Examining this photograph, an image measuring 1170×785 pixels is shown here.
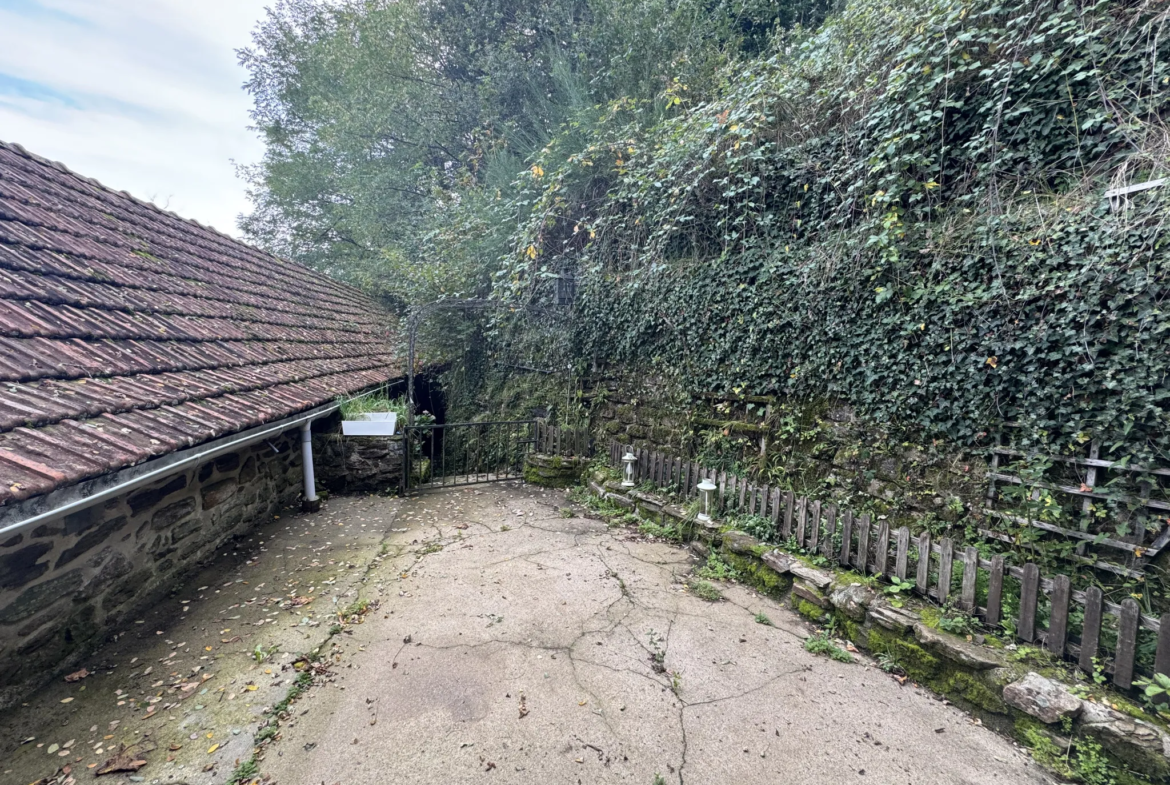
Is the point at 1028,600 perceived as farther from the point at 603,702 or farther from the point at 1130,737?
the point at 603,702

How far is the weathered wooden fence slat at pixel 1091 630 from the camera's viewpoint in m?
2.27

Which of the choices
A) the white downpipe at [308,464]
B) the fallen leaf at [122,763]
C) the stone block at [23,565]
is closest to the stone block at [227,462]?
the white downpipe at [308,464]

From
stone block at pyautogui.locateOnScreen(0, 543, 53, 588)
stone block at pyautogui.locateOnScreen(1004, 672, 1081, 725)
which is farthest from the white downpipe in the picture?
stone block at pyautogui.locateOnScreen(1004, 672, 1081, 725)

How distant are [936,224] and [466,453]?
6884mm

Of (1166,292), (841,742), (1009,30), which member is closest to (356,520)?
(841,742)

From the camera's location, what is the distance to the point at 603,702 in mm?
2395

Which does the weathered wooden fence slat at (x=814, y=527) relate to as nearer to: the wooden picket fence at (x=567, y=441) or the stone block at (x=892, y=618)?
the stone block at (x=892, y=618)

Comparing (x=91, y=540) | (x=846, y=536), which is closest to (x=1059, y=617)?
(x=846, y=536)

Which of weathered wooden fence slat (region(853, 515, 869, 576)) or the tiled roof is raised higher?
the tiled roof

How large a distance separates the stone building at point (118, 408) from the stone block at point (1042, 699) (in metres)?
4.49

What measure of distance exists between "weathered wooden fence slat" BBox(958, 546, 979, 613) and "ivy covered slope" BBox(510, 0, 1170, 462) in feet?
3.20

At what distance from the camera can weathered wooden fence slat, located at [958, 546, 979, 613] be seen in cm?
270

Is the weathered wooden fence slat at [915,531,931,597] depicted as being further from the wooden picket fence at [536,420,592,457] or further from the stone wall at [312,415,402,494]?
the stone wall at [312,415,402,494]

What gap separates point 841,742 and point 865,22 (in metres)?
6.05
